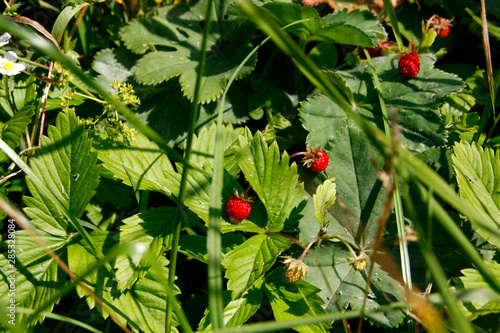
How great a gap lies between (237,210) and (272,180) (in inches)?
6.6

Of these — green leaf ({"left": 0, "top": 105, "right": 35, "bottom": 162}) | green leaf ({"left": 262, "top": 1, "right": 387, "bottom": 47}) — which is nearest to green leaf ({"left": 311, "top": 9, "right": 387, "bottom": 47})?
green leaf ({"left": 262, "top": 1, "right": 387, "bottom": 47})

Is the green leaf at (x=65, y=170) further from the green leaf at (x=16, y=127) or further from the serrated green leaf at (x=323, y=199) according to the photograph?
the serrated green leaf at (x=323, y=199)

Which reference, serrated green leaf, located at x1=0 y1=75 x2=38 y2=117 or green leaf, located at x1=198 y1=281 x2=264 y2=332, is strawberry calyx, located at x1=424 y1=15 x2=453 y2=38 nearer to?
green leaf, located at x1=198 y1=281 x2=264 y2=332

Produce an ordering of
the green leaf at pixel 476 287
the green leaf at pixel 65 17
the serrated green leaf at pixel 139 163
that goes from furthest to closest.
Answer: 1. the green leaf at pixel 65 17
2. the serrated green leaf at pixel 139 163
3. the green leaf at pixel 476 287

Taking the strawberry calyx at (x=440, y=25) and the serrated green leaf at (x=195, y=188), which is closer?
the serrated green leaf at (x=195, y=188)

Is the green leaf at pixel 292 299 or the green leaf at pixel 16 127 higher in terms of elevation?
the green leaf at pixel 16 127

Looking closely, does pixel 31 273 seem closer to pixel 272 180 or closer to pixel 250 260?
pixel 250 260

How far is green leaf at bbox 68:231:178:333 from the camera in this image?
1.33m

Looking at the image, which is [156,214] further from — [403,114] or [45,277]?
[403,114]

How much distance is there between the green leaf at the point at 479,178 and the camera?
145cm

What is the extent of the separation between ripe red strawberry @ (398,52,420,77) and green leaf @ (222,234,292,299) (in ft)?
3.30

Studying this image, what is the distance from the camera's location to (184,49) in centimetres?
201

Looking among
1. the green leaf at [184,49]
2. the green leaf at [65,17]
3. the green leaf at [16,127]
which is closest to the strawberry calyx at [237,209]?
the green leaf at [184,49]

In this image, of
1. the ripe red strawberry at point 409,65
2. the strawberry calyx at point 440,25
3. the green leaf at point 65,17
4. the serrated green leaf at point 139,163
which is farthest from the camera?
the strawberry calyx at point 440,25
